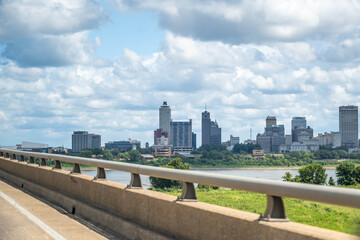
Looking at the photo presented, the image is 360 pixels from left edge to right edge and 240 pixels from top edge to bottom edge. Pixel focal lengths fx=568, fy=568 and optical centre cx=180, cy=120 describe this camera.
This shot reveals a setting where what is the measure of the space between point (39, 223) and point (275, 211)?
20.3 ft

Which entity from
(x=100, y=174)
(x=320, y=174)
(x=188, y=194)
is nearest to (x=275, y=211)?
(x=188, y=194)

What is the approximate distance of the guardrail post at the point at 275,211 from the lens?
5.91 m

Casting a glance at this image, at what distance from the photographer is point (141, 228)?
8570mm

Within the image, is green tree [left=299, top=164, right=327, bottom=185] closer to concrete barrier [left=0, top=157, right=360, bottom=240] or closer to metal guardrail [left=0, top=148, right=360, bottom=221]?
concrete barrier [left=0, top=157, right=360, bottom=240]

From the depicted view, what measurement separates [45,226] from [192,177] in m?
4.27

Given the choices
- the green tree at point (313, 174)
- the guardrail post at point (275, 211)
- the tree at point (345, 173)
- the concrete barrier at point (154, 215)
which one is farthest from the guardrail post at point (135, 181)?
the green tree at point (313, 174)

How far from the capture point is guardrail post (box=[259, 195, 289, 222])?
5.91 m

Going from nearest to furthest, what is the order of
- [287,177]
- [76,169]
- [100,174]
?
[100,174], [76,169], [287,177]

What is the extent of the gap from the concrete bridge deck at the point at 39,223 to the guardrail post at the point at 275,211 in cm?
394

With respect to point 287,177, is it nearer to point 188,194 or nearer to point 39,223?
point 39,223

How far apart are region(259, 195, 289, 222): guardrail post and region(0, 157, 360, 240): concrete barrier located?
10cm

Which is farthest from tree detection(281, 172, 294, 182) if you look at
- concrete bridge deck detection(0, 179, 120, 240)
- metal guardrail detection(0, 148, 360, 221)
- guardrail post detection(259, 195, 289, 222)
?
guardrail post detection(259, 195, 289, 222)

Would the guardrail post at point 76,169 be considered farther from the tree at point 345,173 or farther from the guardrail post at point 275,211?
the tree at point 345,173

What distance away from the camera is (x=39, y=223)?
35.6 ft
